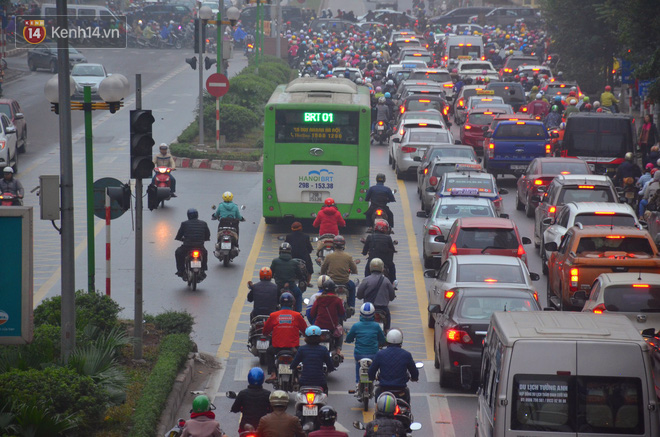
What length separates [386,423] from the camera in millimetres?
10875

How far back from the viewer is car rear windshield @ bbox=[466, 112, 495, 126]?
38.8 meters

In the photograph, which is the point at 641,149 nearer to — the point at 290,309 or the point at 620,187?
the point at 620,187

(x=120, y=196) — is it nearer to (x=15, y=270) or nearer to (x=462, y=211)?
(x=15, y=270)

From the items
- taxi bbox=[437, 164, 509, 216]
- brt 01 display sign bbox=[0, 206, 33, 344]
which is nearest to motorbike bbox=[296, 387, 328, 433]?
brt 01 display sign bbox=[0, 206, 33, 344]

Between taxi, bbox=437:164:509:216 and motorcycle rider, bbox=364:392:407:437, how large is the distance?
14.9 m

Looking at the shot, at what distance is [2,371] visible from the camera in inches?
488

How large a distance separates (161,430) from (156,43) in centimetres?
6778

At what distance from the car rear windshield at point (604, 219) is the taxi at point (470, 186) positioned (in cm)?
440

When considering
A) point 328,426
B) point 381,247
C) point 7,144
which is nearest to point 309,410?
point 328,426

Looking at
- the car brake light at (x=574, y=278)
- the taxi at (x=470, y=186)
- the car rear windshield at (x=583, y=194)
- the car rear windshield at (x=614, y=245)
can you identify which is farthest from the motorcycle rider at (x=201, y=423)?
the taxi at (x=470, y=186)

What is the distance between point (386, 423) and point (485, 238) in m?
10.3

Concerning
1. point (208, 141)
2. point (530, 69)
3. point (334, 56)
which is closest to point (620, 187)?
point (208, 141)

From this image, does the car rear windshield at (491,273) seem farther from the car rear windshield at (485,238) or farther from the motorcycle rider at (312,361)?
the motorcycle rider at (312,361)

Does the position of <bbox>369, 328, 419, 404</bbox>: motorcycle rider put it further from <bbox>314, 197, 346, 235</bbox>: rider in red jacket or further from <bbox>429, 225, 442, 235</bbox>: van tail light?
Result: <bbox>429, 225, 442, 235</bbox>: van tail light
